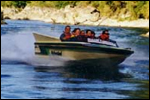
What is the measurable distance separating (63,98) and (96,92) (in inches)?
68.6

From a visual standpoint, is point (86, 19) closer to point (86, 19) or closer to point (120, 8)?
→ point (86, 19)

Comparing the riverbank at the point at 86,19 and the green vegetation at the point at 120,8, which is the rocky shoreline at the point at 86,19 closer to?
the riverbank at the point at 86,19

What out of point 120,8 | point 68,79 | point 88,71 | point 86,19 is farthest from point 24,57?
point 120,8

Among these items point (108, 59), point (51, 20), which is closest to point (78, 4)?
point (51, 20)

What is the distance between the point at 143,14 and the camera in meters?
90.4

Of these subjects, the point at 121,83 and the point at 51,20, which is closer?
the point at 121,83

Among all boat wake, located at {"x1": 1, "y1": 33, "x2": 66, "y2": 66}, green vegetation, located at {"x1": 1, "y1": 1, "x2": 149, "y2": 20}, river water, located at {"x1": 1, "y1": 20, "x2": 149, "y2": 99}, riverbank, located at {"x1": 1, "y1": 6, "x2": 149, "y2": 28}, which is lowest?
river water, located at {"x1": 1, "y1": 20, "x2": 149, "y2": 99}

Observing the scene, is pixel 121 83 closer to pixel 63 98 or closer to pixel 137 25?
pixel 63 98

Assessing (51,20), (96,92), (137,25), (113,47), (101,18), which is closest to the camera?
(96,92)

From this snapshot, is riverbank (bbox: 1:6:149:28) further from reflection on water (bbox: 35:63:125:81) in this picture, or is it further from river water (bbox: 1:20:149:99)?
reflection on water (bbox: 35:63:125:81)

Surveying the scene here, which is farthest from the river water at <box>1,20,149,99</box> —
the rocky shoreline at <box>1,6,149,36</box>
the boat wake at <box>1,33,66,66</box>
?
the rocky shoreline at <box>1,6,149,36</box>

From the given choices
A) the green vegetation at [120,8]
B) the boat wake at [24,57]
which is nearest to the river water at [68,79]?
the boat wake at [24,57]

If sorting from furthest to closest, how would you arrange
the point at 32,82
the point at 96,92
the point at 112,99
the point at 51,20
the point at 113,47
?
the point at 51,20 → the point at 113,47 → the point at 32,82 → the point at 96,92 → the point at 112,99

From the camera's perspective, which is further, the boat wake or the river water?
the boat wake
